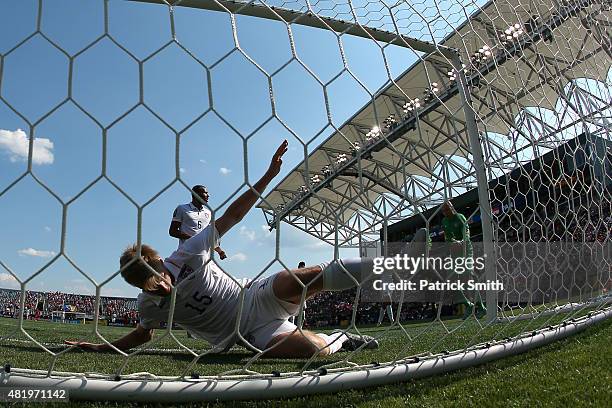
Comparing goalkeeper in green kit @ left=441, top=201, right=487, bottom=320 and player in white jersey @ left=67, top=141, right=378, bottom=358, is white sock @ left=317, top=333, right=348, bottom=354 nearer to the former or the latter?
player in white jersey @ left=67, top=141, right=378, bottom=358

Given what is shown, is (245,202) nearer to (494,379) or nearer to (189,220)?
(189,220)

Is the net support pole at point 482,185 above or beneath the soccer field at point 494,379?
above

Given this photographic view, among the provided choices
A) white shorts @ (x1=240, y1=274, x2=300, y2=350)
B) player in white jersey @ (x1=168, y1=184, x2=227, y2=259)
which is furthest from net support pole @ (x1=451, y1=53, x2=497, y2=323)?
player in white jersey @ (x1=168, y1=184, x2=227, y2=259)

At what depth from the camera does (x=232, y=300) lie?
5.17 ft

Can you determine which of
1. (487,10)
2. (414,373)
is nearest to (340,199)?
(414,373)

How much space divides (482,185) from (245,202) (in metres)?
1.18

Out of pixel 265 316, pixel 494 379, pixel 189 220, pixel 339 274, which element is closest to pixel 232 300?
pixel 265 316

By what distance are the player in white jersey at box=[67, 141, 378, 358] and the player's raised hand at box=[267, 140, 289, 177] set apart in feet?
0.96

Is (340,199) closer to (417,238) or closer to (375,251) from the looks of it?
(375,251)

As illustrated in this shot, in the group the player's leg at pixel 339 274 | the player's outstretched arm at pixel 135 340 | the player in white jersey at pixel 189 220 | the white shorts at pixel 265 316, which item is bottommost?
the player's outstretched arm at pixel 135 340

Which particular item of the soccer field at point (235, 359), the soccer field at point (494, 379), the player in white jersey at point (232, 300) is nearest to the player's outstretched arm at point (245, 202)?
the player in white jersey at point (232, 300)

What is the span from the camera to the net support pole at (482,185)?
1541 millimetres

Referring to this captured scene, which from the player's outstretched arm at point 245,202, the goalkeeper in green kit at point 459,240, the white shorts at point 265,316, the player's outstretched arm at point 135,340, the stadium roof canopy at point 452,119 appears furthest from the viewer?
the goalkeeper in green kit at point 459,240

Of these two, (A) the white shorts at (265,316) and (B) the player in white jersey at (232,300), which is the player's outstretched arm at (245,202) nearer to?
(B) the player in white jersey at (232,300)
